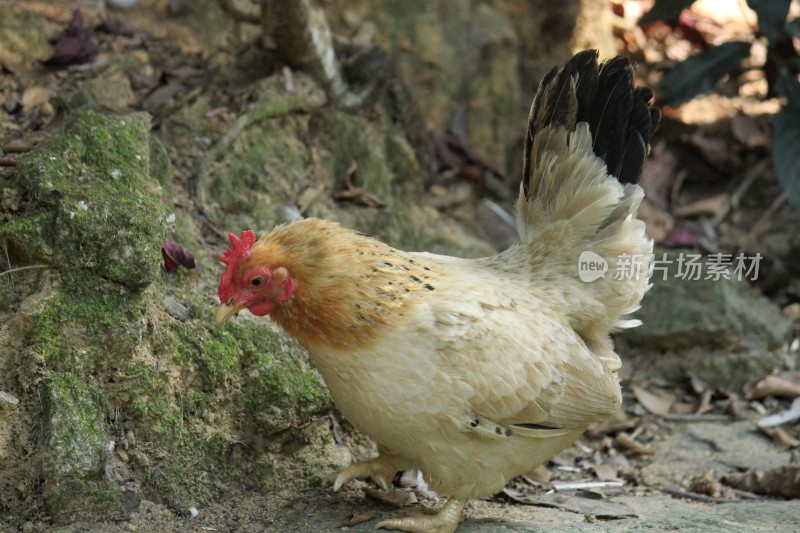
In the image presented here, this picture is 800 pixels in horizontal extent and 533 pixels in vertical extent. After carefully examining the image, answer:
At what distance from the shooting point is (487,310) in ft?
13.6

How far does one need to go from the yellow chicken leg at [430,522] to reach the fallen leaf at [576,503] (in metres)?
0.76

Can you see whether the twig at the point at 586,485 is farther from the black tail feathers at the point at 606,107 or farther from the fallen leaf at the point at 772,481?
the black tail feathers at the point at 606,107

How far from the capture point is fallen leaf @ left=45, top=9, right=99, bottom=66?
559 cm

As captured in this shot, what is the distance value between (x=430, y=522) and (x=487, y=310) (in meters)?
1.01

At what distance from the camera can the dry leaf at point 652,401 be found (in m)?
6.04

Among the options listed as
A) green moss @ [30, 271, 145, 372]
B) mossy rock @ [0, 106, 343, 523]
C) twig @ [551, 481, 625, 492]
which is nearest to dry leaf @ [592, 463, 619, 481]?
twig @ [551, 481, 625, 492]

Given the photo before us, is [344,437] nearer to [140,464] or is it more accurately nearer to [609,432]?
[140,464]

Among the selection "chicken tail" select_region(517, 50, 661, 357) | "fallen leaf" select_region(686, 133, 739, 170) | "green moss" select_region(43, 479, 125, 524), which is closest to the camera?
"green moss" select_region(43, 479, 125, 524)

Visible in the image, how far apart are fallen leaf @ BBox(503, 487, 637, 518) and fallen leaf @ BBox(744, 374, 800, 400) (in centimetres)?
187

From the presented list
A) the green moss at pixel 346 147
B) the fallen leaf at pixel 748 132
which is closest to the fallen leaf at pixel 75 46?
the green moss at pixel 346 147

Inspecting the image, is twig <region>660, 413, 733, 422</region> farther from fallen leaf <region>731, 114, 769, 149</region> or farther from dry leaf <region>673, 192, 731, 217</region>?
fallen leaf <region>731, 114, 769, 149</region>

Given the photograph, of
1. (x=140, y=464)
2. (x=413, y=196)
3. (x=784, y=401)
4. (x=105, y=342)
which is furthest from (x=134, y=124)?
(x=784, y=401)

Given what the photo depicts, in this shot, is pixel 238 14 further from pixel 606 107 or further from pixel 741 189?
pixel 741 189

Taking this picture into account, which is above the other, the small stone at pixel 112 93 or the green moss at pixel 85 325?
the small stone at pixel 112 93
